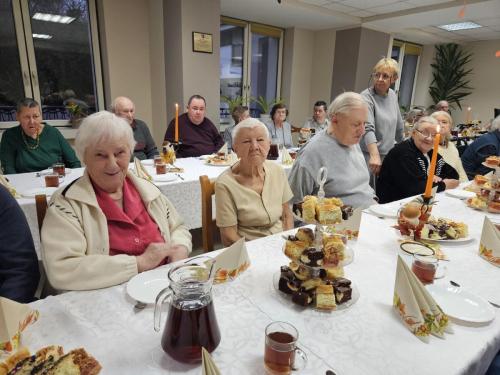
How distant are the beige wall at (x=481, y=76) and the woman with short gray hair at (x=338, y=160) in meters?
7.47

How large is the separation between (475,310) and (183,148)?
10.5 feet

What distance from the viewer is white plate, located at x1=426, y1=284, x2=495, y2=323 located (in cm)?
86

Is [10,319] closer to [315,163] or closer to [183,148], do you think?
[315,163]

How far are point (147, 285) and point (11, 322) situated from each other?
33 centimetres

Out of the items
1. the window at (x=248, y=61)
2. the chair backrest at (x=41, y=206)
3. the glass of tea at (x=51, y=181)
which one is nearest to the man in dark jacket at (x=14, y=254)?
the chair backrest at (x=41, y=206)

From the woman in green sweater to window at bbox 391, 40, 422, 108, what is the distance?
688 cm

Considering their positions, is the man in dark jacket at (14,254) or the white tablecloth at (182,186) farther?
the white tablecloth at (182,186)

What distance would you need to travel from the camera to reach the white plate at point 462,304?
859 millimetres

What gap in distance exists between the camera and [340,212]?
2.85ft

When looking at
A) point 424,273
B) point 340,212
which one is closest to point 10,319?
point 340,212

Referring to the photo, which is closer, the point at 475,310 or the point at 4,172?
the point at 475,310

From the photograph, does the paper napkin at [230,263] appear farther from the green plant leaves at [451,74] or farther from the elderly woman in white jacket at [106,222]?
the green plant leaves at [451,74]

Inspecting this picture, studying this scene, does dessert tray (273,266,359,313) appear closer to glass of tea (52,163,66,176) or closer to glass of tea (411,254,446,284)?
glass of tea (411,254,446,284)

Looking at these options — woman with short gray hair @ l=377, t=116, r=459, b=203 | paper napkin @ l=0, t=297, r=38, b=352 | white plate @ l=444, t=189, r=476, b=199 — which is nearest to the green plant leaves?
woman with short gray hair @ l=377, t=116, r=459, b=203
